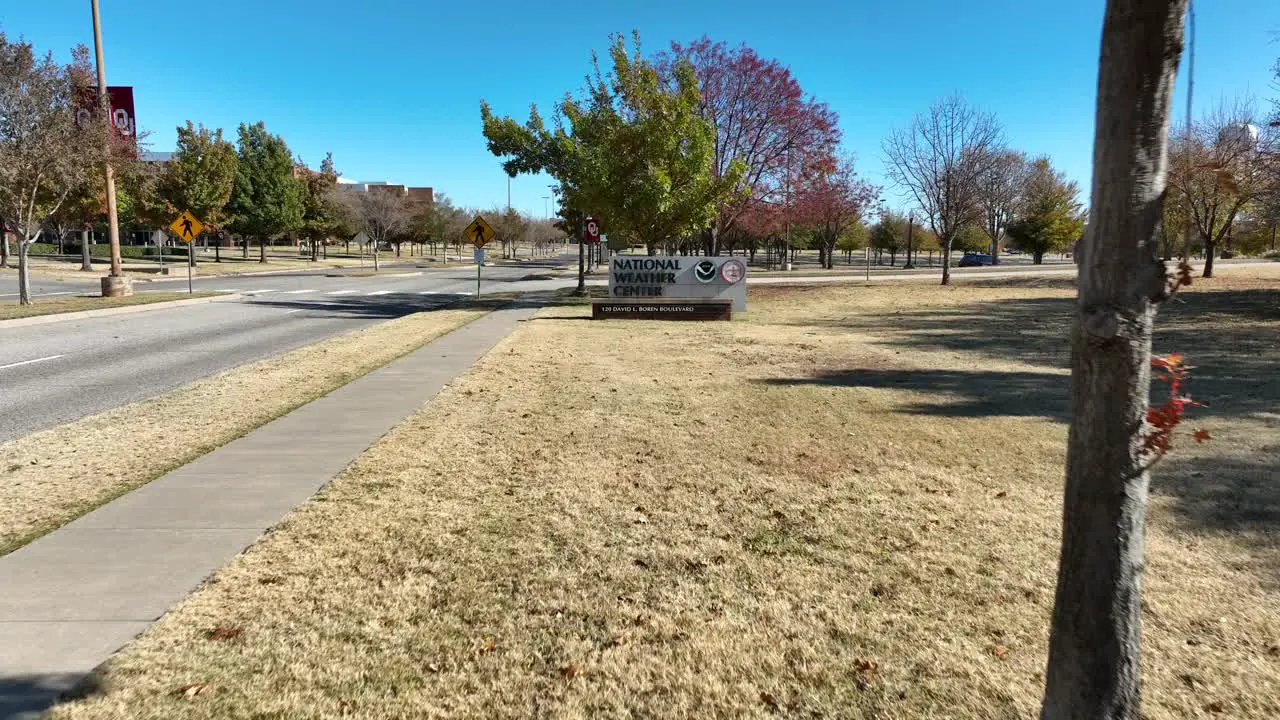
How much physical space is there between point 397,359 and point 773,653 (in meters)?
9.91

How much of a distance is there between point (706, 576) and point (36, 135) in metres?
20.9

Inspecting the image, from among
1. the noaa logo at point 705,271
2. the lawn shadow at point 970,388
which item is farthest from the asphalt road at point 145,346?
the noaa logo at point 705,271

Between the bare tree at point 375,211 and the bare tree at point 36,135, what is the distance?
39050 millimetres

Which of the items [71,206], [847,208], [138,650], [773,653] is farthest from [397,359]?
[847,208]

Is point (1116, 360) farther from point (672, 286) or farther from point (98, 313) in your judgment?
point (98, 313)

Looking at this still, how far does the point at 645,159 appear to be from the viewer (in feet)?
70.6

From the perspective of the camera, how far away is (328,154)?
6334 cm

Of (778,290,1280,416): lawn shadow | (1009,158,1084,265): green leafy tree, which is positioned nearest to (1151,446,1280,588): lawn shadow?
(778,290,1280,416): lawn shadow

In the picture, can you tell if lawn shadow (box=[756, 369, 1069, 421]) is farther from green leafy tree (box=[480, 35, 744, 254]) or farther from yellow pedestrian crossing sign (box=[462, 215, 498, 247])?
yellow pedestrian crossing sign (box=[462, 215, 498, 247])

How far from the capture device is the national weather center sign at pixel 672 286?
19688 mm

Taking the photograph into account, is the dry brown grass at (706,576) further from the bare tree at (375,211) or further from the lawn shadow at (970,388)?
the bare tree at (375,211)

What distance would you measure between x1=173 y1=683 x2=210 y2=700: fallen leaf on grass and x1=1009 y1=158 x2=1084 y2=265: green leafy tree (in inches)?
2848

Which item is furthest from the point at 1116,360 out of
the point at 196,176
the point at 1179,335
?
the point at 196,176

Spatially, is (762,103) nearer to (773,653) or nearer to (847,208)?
(847,208)
